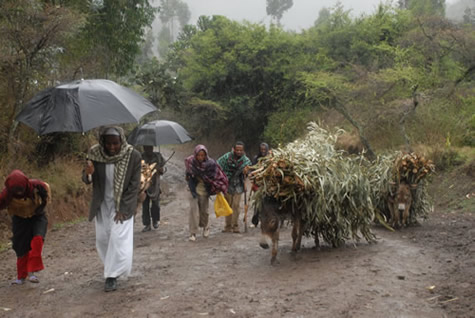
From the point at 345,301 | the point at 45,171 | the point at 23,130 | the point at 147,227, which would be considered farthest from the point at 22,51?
the point at 345,301

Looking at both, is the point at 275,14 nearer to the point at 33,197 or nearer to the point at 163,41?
the point at 163,41

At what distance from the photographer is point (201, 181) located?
9.24 meters

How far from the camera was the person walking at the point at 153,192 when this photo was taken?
1012cm

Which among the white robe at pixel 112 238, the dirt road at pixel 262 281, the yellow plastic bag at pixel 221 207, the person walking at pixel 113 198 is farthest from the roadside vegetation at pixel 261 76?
the white robe at pixel 112 238

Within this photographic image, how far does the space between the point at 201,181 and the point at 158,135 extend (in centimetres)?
195

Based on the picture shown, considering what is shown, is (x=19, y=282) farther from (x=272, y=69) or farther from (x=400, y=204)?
(x=272, y=69)

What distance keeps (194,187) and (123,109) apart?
385 centimetres

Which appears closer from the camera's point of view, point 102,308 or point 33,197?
point 102,308

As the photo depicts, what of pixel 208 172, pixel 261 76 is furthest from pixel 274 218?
pixel 261 76

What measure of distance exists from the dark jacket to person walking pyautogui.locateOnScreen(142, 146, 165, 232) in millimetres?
4094

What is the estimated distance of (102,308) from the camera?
5.08 metres

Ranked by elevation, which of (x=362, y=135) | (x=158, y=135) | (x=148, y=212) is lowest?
(x=148, y=212)

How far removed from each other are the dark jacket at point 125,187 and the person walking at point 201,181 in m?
3.11

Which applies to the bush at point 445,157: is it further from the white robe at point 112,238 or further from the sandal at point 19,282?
the sandal at point 19,282
